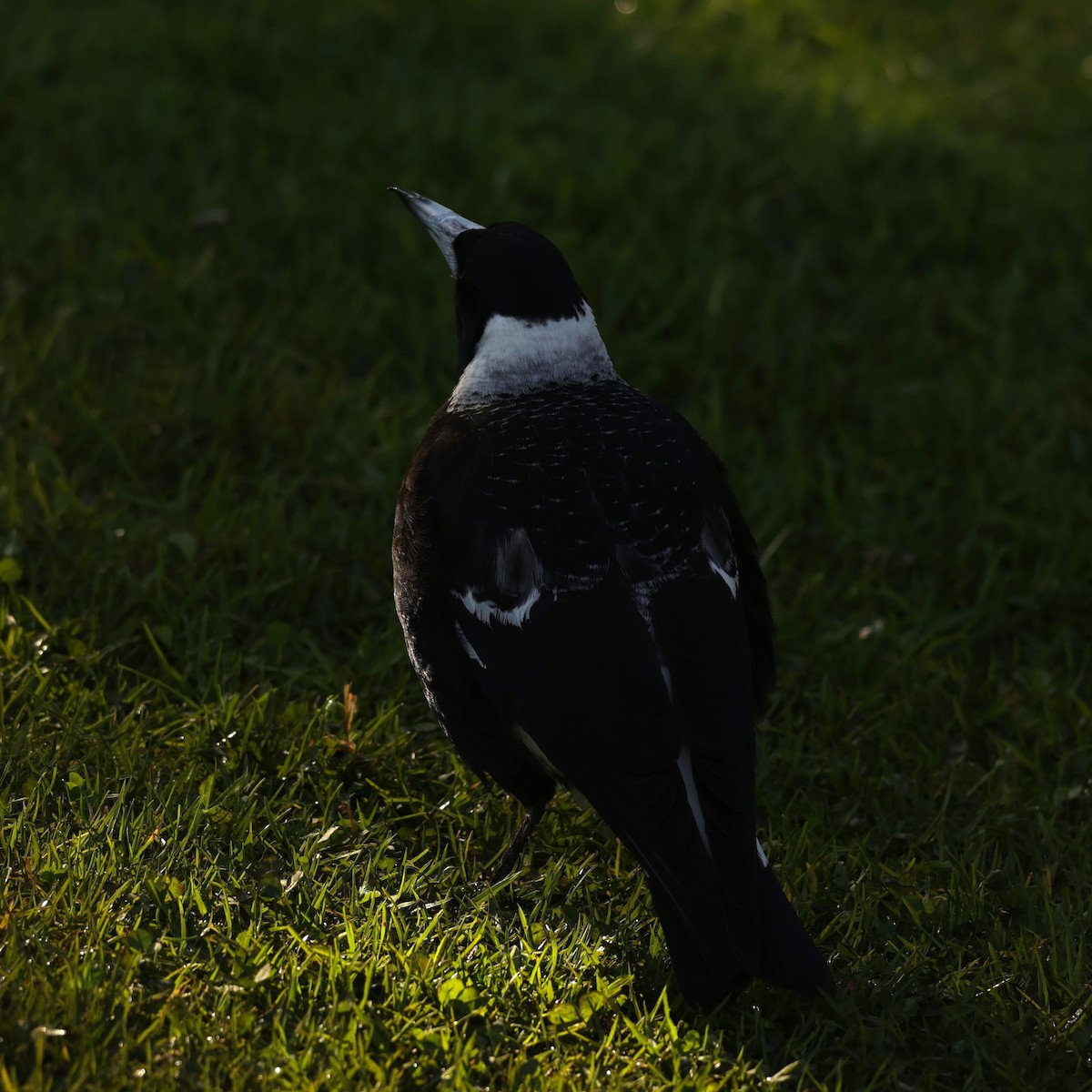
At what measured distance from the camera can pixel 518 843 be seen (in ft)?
10.2

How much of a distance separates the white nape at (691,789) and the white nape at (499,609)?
0.40m

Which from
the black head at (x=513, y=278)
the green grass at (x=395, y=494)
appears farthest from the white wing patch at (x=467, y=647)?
the black head at (x=513, y=278)

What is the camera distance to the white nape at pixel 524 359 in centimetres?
336

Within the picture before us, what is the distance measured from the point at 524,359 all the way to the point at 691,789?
114 centimetres

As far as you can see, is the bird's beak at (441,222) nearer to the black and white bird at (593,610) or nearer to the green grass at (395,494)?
the black and white bird at (593,610)

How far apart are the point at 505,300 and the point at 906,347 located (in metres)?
2.30

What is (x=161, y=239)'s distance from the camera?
5129 millimetres

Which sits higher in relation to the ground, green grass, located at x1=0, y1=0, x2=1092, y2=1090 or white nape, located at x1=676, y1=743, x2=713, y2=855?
white nape, located at x1=676, y1=743, x2=713, y2=855

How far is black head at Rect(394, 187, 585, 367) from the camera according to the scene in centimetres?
335

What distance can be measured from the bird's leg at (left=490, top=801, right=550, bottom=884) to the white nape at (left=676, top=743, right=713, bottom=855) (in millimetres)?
449

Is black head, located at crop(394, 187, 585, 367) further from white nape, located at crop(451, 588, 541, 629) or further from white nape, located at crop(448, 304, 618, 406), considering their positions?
white nape, located at crop(451, 588, 541, 629)

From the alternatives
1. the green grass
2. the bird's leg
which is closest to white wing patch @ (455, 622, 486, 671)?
the bird's leg

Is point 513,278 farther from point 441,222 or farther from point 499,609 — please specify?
point 499,609

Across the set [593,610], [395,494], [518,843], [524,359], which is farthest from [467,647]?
[395,494]
